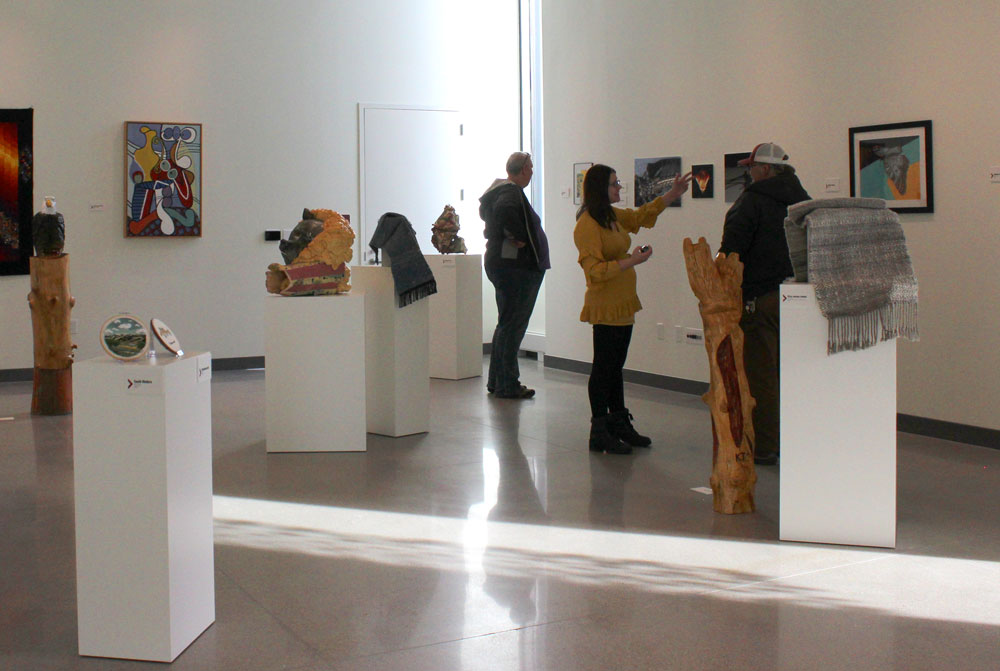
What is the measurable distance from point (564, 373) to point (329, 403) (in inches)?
162

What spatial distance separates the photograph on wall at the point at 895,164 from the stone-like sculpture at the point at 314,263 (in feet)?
11.2

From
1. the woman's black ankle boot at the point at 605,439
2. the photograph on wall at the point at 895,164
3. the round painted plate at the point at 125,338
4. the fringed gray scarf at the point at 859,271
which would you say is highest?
the photograph on wall at the point at 895,164

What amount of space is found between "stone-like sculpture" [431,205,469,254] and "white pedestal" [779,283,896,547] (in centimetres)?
576

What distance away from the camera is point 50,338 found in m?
8.05

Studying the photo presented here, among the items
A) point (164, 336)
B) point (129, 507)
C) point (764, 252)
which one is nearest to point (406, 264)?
point (764, 252)

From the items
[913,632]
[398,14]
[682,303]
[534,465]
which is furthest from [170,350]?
[398,14]

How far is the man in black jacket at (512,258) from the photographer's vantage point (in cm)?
820

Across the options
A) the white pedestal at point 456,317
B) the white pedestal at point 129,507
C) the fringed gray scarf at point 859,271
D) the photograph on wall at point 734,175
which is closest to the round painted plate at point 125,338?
the white pedestal at point 129,507

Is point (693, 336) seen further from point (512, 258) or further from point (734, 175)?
point (512, 258)

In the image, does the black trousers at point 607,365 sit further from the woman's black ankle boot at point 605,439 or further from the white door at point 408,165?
the white door at point 408,165

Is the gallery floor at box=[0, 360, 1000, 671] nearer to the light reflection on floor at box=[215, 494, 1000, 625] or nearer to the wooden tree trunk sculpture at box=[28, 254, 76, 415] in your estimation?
the light reflection on floor at box=[215, 494, 1000, 625]

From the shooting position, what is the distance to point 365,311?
22.8 feet

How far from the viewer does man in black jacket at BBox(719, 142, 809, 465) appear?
5.85 metres

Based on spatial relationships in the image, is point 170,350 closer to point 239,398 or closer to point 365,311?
point 365,311
